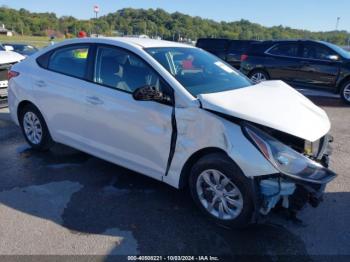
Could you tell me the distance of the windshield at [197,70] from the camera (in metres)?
3.89

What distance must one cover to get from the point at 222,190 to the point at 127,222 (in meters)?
0.97

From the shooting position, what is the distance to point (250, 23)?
164ft

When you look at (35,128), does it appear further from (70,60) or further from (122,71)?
(122,71)

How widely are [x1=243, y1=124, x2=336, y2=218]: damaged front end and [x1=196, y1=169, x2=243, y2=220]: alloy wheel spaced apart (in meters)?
0.25

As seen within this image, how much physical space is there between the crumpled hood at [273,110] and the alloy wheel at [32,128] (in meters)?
2.81

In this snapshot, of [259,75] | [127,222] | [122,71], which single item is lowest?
[127,222]

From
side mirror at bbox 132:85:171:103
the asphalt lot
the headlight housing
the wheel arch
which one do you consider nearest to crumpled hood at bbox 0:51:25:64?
the asphalt lot

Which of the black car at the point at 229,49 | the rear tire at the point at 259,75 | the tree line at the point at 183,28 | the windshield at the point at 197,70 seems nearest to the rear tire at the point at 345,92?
the rear tire at the point at 259,75

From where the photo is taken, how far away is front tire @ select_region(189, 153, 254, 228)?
10.8 ft

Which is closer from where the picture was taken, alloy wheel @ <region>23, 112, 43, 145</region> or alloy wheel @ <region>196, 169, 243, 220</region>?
alloy wheel @ <region>196, 169, 243, 220</region>

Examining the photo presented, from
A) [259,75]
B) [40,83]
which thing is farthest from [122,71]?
[259,75]

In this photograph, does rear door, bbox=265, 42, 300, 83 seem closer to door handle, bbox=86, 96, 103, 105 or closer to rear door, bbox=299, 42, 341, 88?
rear door, bbox=299, 42, 341, 88

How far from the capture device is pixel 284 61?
35.5 feet

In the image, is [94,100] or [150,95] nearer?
[150,95]
